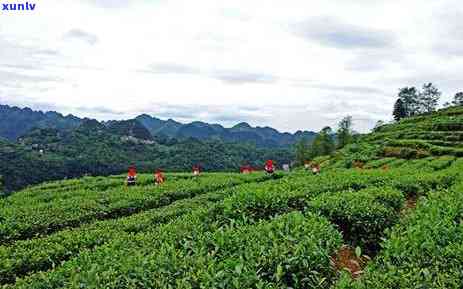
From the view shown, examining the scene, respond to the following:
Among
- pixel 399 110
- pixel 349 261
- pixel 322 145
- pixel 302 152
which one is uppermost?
pixel 399 110

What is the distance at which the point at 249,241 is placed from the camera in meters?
8.36

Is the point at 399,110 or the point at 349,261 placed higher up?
the point at 399,110

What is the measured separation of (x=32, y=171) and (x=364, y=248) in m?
133

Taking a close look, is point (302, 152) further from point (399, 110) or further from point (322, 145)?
point (399, 110)

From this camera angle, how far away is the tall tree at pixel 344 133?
9707cm

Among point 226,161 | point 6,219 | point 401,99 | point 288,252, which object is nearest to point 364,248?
point 288,252

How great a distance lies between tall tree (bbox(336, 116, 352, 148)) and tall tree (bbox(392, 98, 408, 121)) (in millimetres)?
25264

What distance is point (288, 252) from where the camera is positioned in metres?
7.70

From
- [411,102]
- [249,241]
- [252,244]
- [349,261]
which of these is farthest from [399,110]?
[252,244]

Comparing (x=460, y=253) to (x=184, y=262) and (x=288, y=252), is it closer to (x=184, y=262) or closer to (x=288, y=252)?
(x=288, y=252)

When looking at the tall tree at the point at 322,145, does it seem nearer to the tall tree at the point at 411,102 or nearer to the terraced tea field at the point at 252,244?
the tall tree at the point at 411,102

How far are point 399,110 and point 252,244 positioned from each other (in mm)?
126113

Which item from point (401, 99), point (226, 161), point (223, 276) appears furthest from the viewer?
point (226, 161)

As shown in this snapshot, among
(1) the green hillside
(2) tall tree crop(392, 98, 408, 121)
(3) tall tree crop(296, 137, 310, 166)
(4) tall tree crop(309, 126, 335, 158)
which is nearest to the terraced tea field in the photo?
(1) the green hillside
